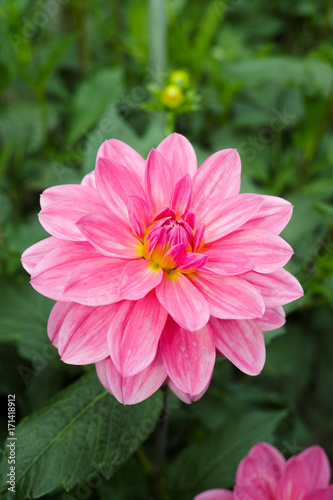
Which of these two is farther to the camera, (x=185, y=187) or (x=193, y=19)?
(x=193, y=19)

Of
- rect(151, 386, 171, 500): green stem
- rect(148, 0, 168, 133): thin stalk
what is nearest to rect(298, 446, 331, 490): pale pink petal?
rect(151, 386, 171, 500): green stem

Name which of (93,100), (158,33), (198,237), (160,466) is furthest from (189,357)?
(93,100)

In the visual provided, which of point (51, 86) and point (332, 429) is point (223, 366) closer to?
point (332, 429)

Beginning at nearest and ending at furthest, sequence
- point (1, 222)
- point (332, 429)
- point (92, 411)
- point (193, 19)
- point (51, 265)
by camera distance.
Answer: point (51, 265)
point (92, 411)
point (1, 222)
point (332, 429)
point (193, 19)

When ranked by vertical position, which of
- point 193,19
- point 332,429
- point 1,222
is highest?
point 193,19

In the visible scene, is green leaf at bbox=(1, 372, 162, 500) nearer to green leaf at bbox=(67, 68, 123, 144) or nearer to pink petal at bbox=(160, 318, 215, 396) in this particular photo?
pink petal at bbox=(160, 318, 215, 396)

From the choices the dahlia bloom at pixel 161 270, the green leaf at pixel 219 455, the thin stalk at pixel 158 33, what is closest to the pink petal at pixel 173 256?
the dahlia bloom at pixel 161 270

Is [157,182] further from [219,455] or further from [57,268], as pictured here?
[219,455]

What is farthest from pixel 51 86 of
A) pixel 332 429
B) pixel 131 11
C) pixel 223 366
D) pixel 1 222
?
pixel 332 429
